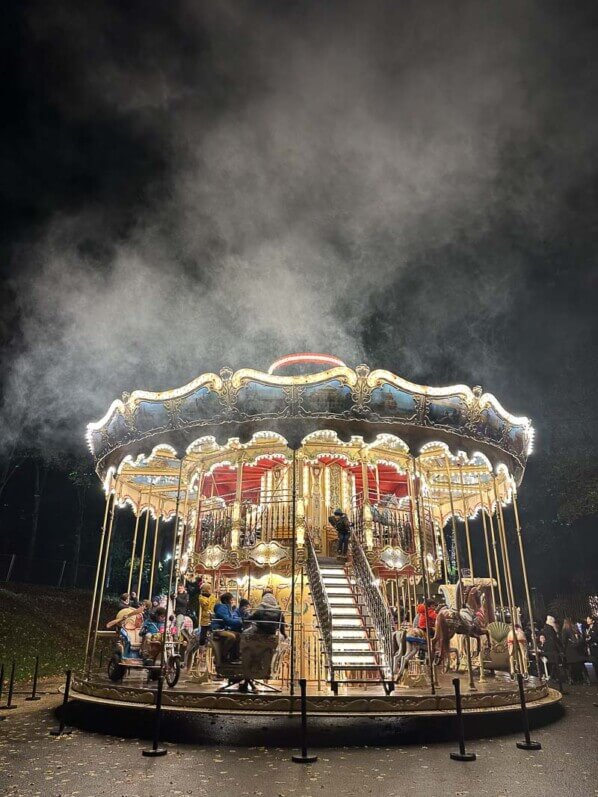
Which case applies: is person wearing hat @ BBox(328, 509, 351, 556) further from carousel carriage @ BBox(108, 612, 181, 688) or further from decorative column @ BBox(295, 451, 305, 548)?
carousel carriage @ BBox(108, 612, 181, 688)

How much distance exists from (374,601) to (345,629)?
0.68 m

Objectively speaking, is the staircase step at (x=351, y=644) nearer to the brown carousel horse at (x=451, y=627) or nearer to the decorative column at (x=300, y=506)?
the brown carousel horse at (x=451, y=627)

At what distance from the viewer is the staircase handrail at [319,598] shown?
8391 millimetres

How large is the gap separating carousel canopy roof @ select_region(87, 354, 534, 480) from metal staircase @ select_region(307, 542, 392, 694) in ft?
9.40

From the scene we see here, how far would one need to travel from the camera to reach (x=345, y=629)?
9055mm

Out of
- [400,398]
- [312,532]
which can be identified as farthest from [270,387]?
[312,532]

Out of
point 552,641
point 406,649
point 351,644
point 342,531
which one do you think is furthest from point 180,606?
point 552,641

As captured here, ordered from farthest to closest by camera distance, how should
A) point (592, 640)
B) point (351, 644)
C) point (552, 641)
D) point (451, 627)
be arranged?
1. point (592, 640)
2. point (552, 641)
3. point (451, 627)
4. point (351, 644)

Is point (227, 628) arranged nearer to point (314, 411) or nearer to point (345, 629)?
point (345, 629)

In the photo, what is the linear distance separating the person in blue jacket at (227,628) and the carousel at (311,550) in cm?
3

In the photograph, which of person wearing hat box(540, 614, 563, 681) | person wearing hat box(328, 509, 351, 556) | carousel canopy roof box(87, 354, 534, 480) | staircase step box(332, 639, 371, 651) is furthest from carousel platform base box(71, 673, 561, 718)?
person wearing hat box(540, 614, 563, 681)

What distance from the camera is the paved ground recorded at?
14.6ft

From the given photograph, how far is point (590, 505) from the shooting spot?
24750 millimetres

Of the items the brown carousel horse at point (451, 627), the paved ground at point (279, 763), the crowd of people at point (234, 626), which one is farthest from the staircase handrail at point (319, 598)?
the brown carousel horse at point (451, 627)
